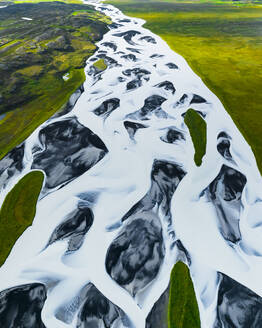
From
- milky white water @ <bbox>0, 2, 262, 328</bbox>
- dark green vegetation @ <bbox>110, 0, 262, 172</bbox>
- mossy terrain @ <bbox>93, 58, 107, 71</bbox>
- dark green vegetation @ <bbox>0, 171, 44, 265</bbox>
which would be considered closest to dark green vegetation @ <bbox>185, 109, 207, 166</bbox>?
milky white water @ <bbox>0, 2, 262, 328</bbox>

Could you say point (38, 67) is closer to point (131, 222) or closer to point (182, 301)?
point (131, 222)

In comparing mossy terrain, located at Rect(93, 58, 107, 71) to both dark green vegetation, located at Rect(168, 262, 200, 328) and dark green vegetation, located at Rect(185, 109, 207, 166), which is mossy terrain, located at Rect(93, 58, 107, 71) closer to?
dark green vegetation, located at Rect(185, 109, 207, 166)

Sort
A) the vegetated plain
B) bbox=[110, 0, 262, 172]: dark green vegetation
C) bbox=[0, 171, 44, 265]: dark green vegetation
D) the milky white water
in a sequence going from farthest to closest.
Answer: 1. bbox=[110, 0, 262, 172]: dark green vegetation
2. bbox=[0, 171, 44, 265]: dark green vegetation
3. the vegetated plain
4. the milky white water

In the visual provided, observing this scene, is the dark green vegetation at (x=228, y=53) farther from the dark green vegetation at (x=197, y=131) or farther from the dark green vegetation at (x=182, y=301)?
the dark green vegetation at (x=182, y=301)

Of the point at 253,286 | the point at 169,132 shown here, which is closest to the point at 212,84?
the point at 169,132

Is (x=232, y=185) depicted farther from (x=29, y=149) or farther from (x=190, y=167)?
(x=29, y=149)

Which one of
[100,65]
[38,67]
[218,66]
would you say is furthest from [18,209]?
[218,66]
